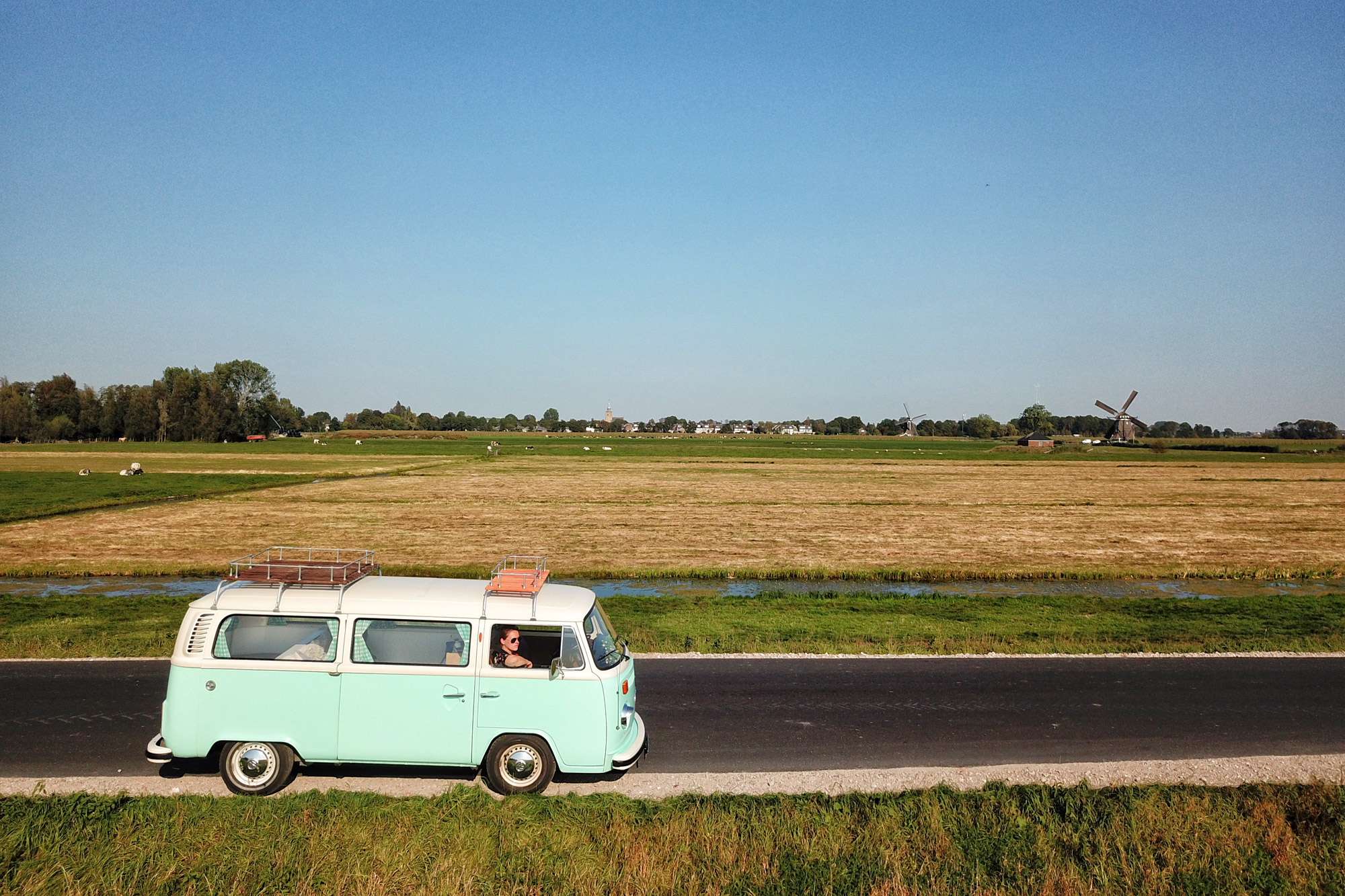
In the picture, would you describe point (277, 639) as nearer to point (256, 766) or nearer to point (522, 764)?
point (256, 766)

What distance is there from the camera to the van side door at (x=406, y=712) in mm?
9961

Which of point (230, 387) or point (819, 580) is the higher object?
point (230, 387)

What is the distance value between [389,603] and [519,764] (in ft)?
8.46

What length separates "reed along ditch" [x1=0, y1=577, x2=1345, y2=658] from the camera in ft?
59.0

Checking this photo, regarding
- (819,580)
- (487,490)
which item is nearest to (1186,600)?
(819,580)

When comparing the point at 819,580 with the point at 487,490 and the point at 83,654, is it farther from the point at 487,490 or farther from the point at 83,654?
the point at 487,490

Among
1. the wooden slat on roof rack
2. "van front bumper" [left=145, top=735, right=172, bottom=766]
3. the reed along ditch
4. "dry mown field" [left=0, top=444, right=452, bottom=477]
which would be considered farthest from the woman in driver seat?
"dry mown field" [left=0, top=444, right=452, bottom=477]

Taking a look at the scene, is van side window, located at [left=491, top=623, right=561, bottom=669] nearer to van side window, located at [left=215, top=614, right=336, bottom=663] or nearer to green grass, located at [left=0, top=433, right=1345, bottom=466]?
van side window, located at [left=215, top=614, right=336, bottom=663]

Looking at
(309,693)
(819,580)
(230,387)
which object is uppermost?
(230,387)

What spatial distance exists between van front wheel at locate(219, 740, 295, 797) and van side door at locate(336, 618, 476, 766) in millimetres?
767

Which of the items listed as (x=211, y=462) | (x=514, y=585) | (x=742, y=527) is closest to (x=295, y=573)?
(x=514, y=585)

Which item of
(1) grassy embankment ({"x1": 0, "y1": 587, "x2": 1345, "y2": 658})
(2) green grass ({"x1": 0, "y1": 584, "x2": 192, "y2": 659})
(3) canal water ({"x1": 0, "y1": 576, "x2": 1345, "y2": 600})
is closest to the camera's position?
(2) green grass ({"x1": 0, "y1": 584, "x2": 192, "y2": 659})

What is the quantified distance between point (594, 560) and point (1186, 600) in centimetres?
2088

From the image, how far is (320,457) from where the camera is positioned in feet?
365
